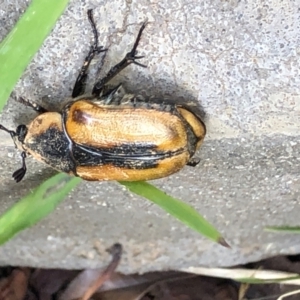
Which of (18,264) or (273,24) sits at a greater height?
(273,24)

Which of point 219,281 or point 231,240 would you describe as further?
point 219,281

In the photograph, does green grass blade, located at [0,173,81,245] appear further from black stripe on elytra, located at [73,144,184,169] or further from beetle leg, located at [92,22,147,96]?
beetle leg, located at [92,22,147,96]

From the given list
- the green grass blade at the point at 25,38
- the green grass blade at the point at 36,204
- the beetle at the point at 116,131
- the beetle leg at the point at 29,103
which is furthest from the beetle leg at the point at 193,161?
the green grass blade at the point at 25,38

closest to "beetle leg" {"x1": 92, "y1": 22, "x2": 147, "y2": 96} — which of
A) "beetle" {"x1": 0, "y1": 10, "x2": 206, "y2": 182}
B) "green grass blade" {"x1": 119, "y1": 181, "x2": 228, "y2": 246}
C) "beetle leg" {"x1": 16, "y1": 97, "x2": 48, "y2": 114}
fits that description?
"beetle" {"x1": 0, "y1": 10, "x2": 206, "y2": 182}

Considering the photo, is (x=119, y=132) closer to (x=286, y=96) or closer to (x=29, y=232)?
(x=286, y=96)

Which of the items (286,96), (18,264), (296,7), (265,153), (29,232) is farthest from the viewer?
(18,264)

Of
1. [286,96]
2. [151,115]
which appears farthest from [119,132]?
[286,96]
